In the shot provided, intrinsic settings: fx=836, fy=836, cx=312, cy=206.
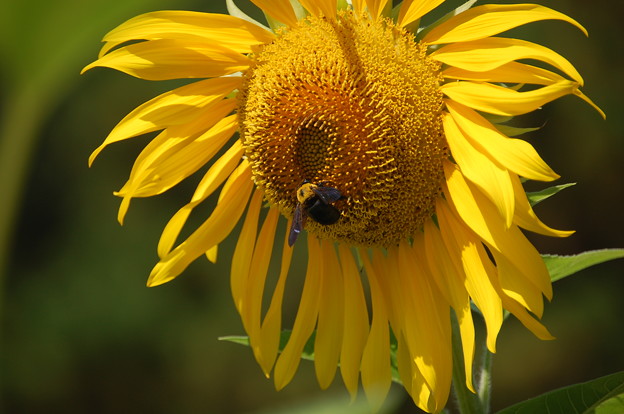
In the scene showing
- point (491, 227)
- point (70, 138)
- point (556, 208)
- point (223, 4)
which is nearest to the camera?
point (491, 227)

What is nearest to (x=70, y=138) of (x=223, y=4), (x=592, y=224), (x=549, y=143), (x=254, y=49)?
(x=223, y=4)

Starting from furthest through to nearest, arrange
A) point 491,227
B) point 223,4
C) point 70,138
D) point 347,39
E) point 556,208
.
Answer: point 70,138 → point 556,208 → point 223,4 → point 347,39 → point 491,227

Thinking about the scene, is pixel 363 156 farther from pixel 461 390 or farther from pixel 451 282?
pixel 461 390

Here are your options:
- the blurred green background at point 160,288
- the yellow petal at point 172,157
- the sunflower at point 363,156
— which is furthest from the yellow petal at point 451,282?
the blurred green background at point 160,288

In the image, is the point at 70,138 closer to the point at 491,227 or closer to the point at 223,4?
the point at 223,4

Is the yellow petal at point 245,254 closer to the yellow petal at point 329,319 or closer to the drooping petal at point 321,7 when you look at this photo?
the yellow petal at point 329,319

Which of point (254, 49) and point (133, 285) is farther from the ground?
point (254, 49)

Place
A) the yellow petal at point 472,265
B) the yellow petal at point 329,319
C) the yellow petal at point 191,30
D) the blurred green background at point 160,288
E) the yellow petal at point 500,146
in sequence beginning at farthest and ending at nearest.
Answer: the blurred green background at point 160,288
the yellow petal at point 329,319
the yellow petal at point 191,30
the yellow petal at point 472,265
the yellow petal at point 500,146
